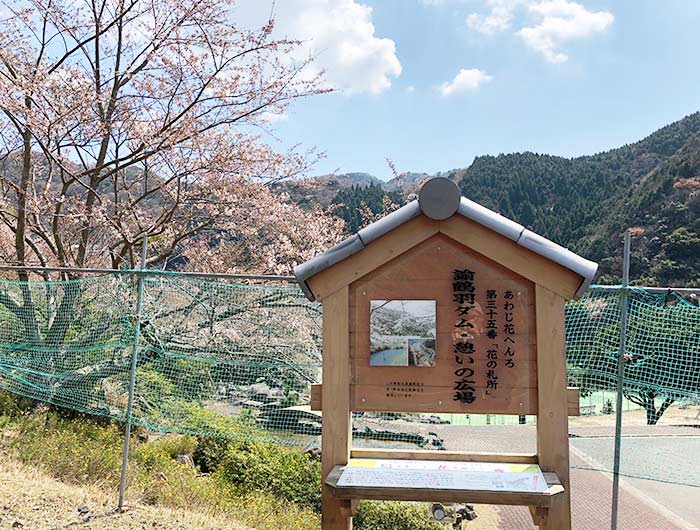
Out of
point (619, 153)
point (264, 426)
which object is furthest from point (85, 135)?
point (619, 153)

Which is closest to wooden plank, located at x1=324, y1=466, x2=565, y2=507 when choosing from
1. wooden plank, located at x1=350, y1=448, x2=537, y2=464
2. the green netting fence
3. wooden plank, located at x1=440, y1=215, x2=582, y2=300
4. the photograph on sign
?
wooden plank, located at x1=350, y1=448, x2=537, y2=464

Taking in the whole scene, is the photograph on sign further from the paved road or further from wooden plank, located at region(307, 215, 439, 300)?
the paved road

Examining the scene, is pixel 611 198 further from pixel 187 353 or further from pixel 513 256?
pixel 513 256

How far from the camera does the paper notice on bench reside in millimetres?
2242

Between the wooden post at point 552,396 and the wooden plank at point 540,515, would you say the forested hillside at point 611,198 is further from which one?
the wooden plank at point 540,515

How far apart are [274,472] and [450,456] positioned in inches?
197

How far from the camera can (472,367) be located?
2.47 metres

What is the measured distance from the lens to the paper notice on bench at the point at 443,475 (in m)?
2.24

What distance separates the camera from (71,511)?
414cm

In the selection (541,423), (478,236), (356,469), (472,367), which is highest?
(478,236)

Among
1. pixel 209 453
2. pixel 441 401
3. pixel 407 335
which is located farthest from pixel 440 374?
pixel 209 453

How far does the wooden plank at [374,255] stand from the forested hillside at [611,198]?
49.2 ft

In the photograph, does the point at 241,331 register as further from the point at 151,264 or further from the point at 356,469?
the point at 356,469

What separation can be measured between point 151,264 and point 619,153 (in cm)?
4913
